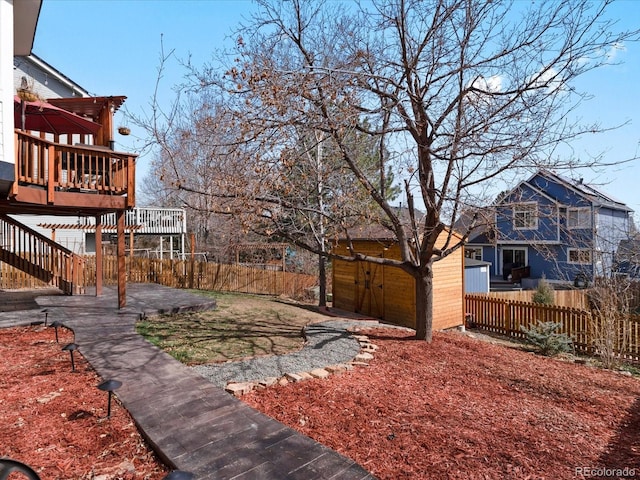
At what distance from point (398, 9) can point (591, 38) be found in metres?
3.02

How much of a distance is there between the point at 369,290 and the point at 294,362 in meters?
6.96

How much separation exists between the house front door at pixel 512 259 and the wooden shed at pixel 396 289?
50.6 ft

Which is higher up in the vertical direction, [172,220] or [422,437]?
[172,220]

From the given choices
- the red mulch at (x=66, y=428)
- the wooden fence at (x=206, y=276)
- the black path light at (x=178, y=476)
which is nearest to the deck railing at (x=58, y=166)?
the red mulch at (x=66, y=428)

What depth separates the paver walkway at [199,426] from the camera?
9.03 ft

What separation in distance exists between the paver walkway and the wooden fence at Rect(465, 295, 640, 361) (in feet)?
30.8

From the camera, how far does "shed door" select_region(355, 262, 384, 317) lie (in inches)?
465

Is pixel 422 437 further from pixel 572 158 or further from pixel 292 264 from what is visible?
pixel 292 264

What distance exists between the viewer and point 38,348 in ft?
19.4

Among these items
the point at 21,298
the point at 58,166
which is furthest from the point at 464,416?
the point at 21,298

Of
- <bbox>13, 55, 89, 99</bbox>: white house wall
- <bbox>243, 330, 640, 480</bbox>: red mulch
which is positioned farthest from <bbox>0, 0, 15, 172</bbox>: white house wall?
<bbox>13, 55, 89, 99</bbox>: white house wall

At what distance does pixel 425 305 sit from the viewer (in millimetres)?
7301

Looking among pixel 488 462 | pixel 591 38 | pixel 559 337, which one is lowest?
pixel 559 337

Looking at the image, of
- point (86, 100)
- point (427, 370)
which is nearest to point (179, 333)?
point (427, 370)
